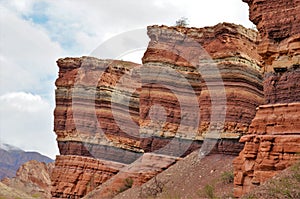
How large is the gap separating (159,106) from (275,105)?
16344 millimetres

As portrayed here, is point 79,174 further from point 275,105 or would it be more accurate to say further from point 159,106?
point 275,105

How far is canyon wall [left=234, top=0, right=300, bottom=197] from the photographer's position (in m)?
19.5

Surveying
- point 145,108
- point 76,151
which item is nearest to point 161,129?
point 145,108

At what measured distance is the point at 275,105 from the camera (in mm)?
20438

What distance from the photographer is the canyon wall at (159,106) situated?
31.7m

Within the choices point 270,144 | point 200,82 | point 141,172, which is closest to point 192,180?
point 141,172

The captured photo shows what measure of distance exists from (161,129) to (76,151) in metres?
15.0

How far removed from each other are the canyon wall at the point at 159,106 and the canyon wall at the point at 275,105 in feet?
29.3

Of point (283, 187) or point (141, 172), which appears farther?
point (141, 172)

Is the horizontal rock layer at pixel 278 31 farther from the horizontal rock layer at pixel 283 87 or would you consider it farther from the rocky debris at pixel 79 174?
the rocky debris at pixel 79 174

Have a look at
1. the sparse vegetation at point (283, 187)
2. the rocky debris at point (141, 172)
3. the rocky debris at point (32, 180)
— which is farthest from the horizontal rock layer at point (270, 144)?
the rocky debris at point (32, 180)

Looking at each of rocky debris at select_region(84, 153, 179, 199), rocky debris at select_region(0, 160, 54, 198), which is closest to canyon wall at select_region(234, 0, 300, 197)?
rocky debris at select_region(84, 153, 179, 199)

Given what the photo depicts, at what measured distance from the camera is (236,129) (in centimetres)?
3073

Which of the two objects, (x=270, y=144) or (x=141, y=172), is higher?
(x=141, y=172)
